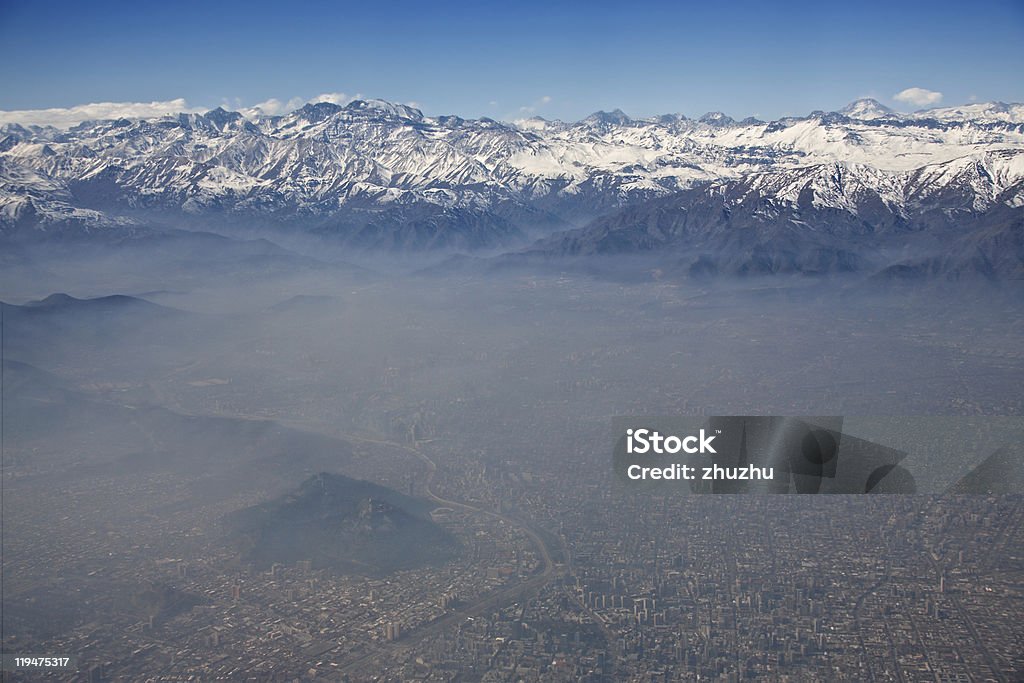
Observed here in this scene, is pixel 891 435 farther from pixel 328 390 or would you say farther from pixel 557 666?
pixel 328 390

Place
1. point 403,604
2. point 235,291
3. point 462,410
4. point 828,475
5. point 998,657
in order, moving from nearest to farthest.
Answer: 1. point 828,475
2. point 998,657
3. point 403,604
4. point 462,410
5. point 235,291

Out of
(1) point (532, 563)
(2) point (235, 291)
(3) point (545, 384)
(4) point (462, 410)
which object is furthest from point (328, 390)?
(2) point (235, 291)

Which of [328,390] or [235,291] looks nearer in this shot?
[328,390]

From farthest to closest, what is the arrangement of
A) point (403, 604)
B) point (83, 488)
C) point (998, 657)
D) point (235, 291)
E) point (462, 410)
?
point (235, 291) → point (462, 410) → point (83, 488) → point (403, 604) → point (998, 657)

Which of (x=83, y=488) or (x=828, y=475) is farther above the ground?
(x=828, y=475)

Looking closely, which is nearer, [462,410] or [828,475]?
[828,475]

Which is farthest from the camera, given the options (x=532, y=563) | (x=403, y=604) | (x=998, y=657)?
(x=532, y=563)

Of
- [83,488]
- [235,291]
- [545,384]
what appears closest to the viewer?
[83,488]

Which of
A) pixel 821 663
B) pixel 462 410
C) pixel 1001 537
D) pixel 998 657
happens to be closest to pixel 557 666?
pixel 821 663

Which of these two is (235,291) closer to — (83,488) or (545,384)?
(545,384)
